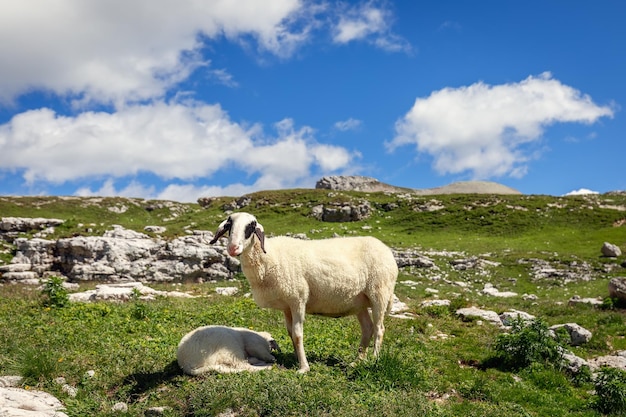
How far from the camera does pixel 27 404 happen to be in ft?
29.7

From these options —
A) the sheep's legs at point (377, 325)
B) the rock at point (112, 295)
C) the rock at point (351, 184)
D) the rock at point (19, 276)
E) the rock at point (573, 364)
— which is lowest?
the rock at point (19, 276)

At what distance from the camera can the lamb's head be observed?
32.5ft

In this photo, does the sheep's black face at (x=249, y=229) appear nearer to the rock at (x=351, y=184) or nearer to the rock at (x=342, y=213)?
the rock at (x=342, y=213)

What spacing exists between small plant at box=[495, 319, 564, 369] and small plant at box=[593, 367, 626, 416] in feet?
6.55

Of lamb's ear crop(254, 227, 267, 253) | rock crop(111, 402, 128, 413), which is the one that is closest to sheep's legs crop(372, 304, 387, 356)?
lamb's ear crop(254, 227, 267, 253)

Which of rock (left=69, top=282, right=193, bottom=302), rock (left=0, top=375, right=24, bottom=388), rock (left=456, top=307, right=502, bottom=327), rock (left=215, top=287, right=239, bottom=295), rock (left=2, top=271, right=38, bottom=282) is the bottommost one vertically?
rock (left=2, top=271, right=38, bottom=282)

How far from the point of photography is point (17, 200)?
266 feet

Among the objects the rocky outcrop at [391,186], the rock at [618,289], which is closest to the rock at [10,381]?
the rock at [618,289]

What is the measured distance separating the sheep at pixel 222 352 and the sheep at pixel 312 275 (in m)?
0.91

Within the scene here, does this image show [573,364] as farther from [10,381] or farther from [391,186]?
[391,186]

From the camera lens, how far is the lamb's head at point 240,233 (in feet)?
32.5

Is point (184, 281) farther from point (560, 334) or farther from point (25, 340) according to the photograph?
point (560, 334)

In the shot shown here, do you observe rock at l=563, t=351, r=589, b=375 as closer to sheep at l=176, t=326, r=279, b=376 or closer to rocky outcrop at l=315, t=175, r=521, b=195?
sheep at l=176, t=326, r=279, b=376

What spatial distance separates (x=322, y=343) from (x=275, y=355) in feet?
8.48
